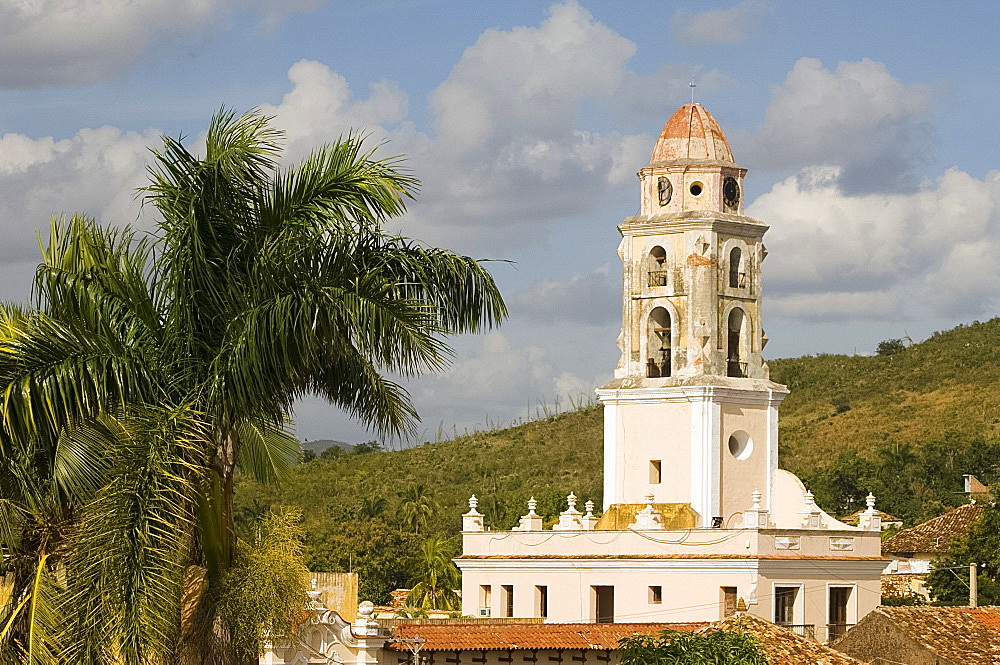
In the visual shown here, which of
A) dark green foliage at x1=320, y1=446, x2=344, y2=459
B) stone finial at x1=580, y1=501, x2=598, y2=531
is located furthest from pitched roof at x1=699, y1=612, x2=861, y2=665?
dark green foliage at x1=320, y1=446, x2=344, y2=459

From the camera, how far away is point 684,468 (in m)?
43.8

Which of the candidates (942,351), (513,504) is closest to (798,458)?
(942,351)

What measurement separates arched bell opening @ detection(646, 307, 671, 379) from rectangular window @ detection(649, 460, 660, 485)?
86.2 inches

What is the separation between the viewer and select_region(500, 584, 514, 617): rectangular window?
4290cm

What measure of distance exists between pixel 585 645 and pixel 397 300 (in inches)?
750

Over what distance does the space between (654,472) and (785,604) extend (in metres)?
5.71

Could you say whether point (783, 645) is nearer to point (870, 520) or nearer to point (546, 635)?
point (546, 635)

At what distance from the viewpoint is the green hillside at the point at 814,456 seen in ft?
262

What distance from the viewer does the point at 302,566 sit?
14852 millimetres

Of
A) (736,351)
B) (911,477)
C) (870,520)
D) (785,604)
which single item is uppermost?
(736,351)

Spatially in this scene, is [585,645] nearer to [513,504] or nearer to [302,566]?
[302,566]

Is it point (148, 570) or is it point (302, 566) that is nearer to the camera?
point (148, 570)

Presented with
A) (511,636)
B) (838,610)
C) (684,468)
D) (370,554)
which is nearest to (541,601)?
Answer: (684,468)

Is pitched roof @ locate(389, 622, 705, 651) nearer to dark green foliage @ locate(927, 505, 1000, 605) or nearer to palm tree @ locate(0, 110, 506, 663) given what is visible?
palm tree @ locate(0, 110, 506, 663)
